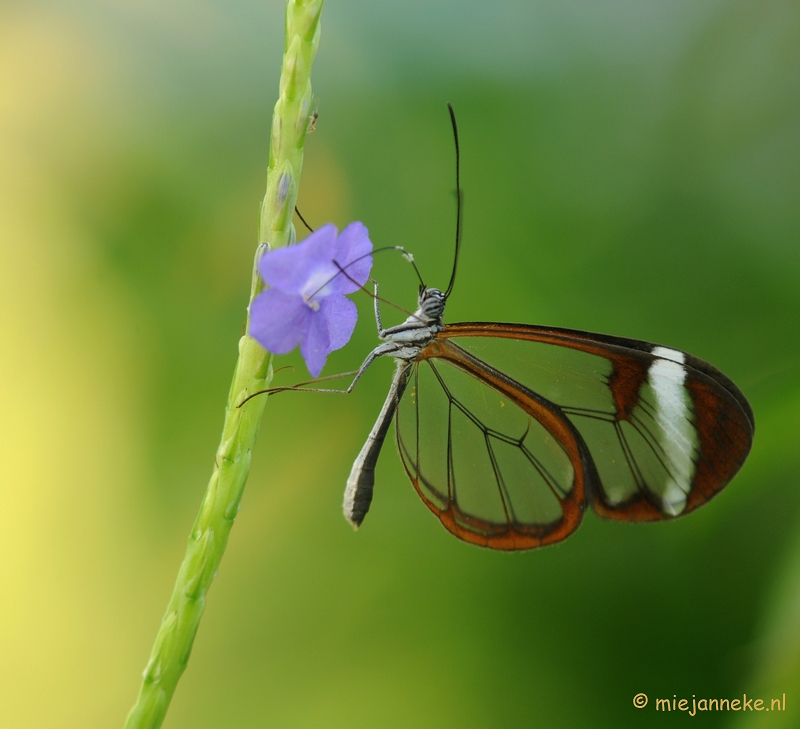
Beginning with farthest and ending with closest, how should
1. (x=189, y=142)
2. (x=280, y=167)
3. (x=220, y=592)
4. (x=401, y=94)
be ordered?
(x=401, y=94) < (x=189, y=142) < (x=220, y=592) < (x=280, y=167)

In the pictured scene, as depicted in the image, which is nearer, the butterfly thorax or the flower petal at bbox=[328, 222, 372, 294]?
the flower petal at bbox=[328, 222, 372, 294]

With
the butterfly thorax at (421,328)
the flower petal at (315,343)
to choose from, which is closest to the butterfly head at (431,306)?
the butterfly thorax at (421,328)

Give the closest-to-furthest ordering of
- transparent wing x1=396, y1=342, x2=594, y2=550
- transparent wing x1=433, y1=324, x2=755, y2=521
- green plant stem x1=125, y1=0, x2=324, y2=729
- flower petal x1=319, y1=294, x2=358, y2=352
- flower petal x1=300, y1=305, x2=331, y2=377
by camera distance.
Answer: green plant stem x1=125, y1=0, x2=324, y2=729 → flower petal x1=300, y1=305, x2=331, y2=377 → flower petal x1=319, y1=294, x2=358, y2=352 → transparent wing x1=433, y1=324, x2=755, y2=521 → transparent wing x1=396, y1=342, x2=594, y2=550

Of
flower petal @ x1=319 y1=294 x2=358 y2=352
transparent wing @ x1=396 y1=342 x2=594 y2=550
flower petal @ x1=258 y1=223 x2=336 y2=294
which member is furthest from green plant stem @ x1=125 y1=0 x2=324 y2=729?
transparent wing @ x1=396 y1=342 x2=594 y2=550

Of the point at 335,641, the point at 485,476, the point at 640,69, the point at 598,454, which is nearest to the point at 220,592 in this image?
the point at 335,641

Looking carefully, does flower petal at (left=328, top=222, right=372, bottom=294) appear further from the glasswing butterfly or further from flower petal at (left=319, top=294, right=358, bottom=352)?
the glasswing butterfly

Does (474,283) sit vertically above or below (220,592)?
above

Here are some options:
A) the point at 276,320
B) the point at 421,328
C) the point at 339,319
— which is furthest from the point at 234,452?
the point at 421,328

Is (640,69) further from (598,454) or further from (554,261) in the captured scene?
(598,454)
